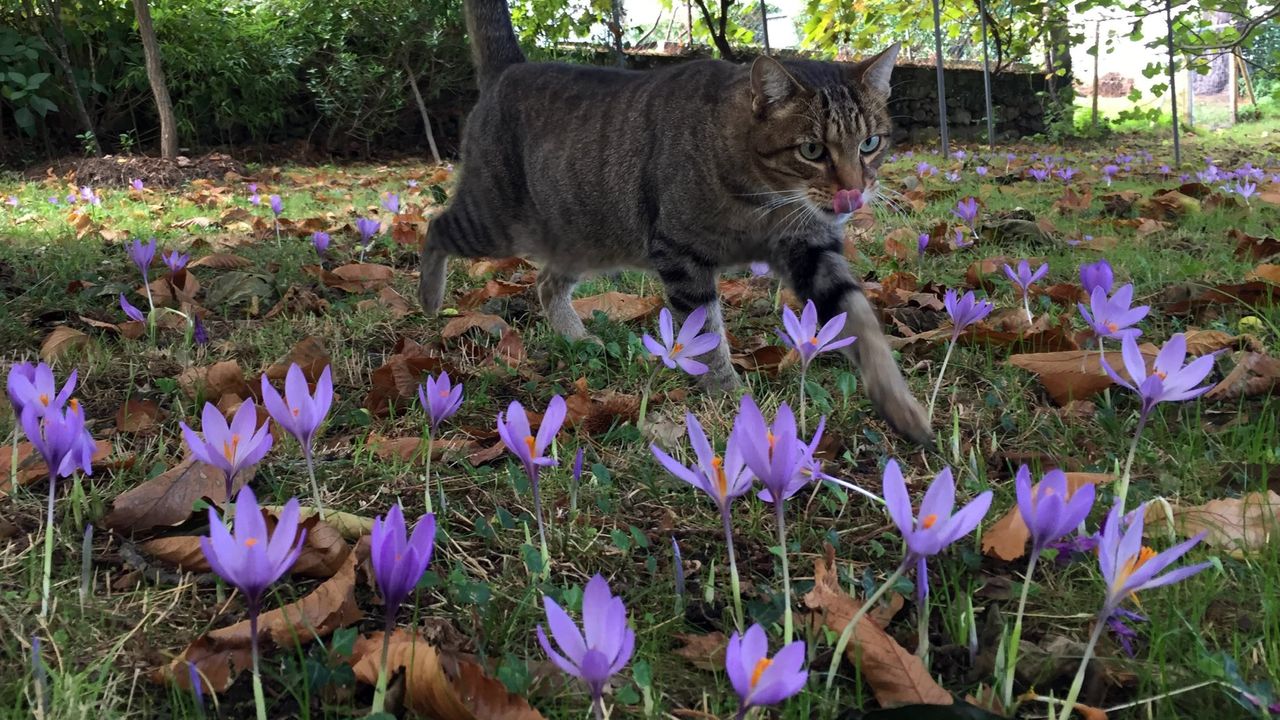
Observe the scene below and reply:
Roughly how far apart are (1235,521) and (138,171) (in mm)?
8113

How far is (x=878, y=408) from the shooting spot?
6.57 ft

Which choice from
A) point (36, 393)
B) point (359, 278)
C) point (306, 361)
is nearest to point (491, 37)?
point (359, 278)

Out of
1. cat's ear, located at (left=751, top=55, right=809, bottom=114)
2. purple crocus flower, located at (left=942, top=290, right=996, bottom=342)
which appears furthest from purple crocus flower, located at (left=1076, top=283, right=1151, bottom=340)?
cat's ear, located at (left=751, top=55, right=809, bottom=114)

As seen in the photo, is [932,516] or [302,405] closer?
[932,516]

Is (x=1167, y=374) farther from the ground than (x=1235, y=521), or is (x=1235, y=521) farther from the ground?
(x=1167, y=374)

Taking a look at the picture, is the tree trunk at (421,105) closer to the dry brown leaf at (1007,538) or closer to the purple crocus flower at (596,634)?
the dry brown leaf at (1007,538)

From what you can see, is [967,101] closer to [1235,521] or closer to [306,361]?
[306,361]

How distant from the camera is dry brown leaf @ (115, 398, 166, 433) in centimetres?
196

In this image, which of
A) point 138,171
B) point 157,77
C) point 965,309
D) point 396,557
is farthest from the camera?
point 157,77

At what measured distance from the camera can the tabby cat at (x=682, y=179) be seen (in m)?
2.83

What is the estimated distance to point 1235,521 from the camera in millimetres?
1402

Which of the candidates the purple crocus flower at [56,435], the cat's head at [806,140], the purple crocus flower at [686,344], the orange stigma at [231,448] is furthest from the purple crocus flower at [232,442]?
the cat's head at [806,140]

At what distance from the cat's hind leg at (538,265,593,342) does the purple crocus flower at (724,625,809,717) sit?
6.53ft

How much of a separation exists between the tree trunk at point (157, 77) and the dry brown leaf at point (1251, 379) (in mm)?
8182
